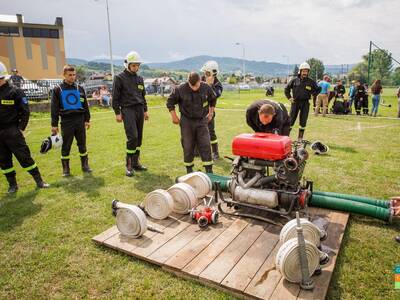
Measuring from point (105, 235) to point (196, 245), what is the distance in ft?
3.67

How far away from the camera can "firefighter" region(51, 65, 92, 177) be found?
571 cm

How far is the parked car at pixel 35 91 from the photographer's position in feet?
60.2

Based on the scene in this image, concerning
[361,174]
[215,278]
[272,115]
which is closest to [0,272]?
[215,278]

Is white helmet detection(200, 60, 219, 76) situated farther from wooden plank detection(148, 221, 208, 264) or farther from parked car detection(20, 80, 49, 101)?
parked car detection(20, 80, 49, 101)

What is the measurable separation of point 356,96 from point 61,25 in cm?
5323

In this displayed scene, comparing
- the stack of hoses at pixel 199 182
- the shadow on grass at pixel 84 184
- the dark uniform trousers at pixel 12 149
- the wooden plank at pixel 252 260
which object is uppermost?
the dark uniform trousers at pixel 12 149

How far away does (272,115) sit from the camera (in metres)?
3.95

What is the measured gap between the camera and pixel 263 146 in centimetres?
373

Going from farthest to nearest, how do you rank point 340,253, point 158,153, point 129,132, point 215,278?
point 158,153, point 129,132, point 340,253, point 215,278

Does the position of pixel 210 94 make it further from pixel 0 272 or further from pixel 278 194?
pixel 0 272

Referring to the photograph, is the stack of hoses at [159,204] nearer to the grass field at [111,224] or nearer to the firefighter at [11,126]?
the grass field at [111,224]

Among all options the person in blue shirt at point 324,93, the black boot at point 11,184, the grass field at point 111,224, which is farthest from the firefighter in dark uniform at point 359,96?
the black boot at point 11,184

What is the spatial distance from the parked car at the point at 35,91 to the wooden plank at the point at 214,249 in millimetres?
18318

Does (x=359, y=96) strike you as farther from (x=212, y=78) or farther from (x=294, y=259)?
(x=294, y=259)
